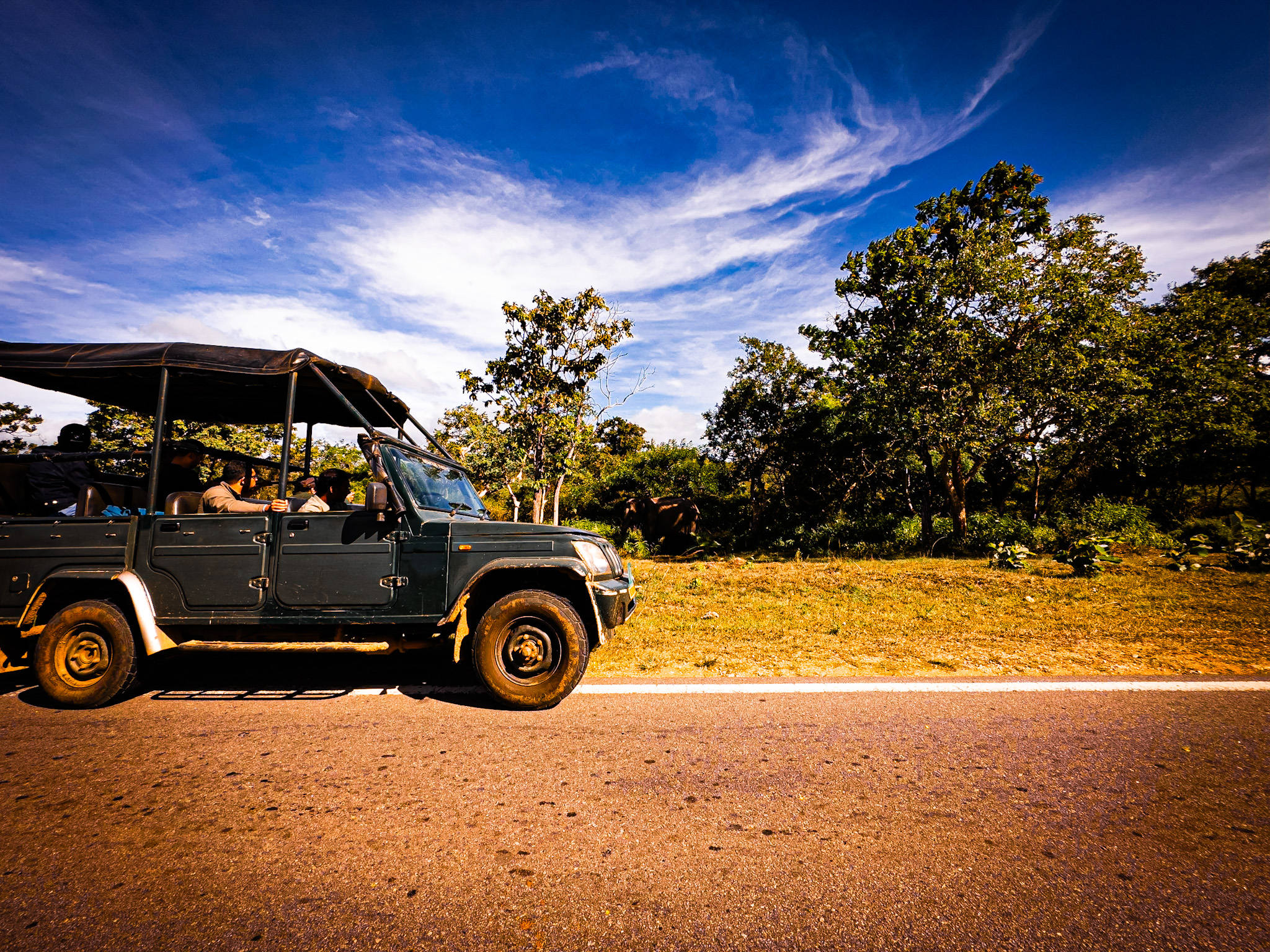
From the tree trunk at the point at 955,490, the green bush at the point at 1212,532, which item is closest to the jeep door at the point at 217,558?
the green bush at the point at 1212,532

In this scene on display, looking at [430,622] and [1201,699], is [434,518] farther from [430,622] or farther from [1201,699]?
[1201,699]

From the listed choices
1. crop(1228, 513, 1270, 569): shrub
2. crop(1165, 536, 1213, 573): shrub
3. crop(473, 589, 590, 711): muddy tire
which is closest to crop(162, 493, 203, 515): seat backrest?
crop(473, 589, 590, 711): muddy tire

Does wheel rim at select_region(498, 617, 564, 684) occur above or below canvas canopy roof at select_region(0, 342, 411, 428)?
below

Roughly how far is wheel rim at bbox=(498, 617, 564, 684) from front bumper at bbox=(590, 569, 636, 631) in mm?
390

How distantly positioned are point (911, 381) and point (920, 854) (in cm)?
1341

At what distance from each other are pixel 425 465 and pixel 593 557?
1.93 metres

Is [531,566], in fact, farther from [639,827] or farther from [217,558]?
[217,558]

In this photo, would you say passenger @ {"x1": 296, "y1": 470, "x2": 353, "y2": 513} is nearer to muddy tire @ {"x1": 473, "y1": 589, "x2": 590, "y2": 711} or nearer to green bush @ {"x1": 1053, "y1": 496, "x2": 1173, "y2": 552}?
muddy tire @ {"x1": 473, "y1": 589, "x2": 590, "y2": 711}

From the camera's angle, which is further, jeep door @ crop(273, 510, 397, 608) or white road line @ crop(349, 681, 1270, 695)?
white road line @ crop(349, 681, 1270, 695)

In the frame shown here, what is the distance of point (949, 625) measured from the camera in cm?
674

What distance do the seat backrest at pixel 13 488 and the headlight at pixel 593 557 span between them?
5.07 meters

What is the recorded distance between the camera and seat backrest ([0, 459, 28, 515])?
4949mm

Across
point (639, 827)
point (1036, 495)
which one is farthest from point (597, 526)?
point (639, 827)

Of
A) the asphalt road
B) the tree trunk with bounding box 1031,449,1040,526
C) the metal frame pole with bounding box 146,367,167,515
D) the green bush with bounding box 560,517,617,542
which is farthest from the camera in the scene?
the green bush with bounding box 560,517,617,542
